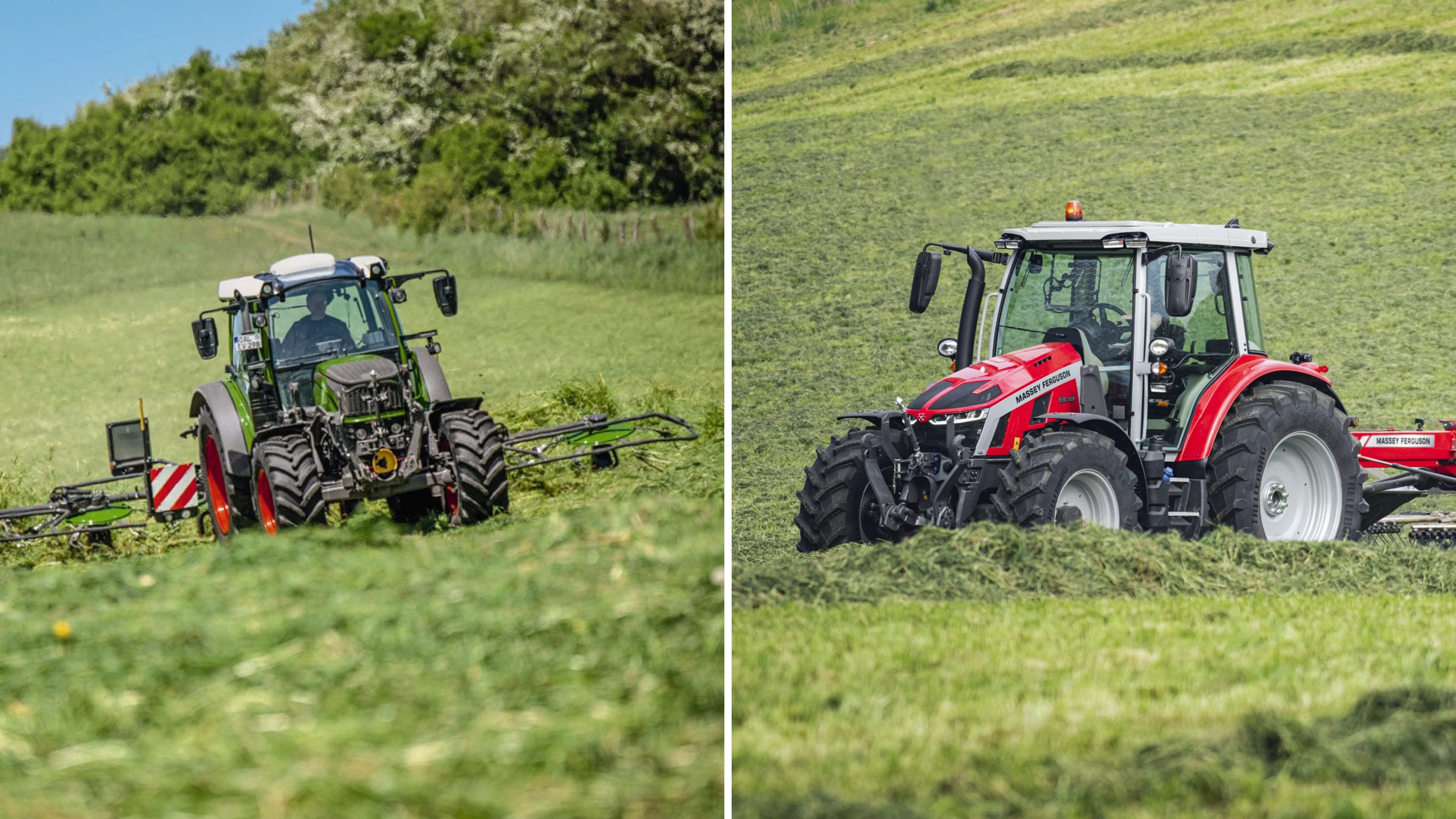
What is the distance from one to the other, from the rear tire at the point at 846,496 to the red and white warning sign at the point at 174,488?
4952mm

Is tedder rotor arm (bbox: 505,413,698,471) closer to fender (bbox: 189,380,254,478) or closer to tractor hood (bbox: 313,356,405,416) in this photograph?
tractor hood (bbox: 313,356,405,416)

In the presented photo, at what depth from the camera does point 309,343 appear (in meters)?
10.9

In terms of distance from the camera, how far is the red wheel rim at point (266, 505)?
1006cm

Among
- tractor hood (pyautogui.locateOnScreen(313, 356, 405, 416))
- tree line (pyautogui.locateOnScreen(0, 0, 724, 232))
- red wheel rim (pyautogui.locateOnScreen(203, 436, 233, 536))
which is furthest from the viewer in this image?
tree line (pyautogui.locateOnScreen(0, 0, 724, 232))

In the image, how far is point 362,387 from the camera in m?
10.2

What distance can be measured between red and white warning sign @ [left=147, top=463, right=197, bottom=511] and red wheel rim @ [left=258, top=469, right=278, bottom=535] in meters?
1.41

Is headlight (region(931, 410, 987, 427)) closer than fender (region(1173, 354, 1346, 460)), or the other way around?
headlight (region(931, 410, 987, 427))

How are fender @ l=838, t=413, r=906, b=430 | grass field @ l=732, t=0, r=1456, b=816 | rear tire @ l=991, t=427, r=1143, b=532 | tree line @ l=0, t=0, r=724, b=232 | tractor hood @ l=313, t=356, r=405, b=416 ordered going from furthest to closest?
1. tree line @ l=0, t=0, r=724, b=232
2. tractor hood @ l=313, t=356, r=405, b=416
3. fender @ l=838, t=413, r=906, b=430
4. rear tire @ l=991, t=427, r=1143, b=532
5. grass field @ l=732, t=0, r=1456, b=816

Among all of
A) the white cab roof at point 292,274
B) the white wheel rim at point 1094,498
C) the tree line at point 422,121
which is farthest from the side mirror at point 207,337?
the tree line at point 422,121

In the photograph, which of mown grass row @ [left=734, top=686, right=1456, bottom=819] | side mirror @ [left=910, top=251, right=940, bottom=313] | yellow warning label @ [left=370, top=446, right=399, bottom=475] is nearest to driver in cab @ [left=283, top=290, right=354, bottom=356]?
yellow warning label @ [left=370, top=446, right=399, bottom=475]

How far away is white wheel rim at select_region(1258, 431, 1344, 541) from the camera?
31.0 ft

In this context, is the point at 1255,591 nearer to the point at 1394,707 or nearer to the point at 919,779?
the point at 1394,707

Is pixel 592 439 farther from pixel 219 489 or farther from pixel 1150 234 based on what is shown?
pixel 1150 234

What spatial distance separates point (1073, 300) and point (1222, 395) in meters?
0.96
